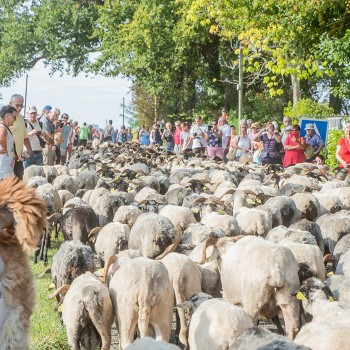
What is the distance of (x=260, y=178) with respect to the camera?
1691 cm

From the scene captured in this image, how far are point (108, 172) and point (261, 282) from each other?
443 inches

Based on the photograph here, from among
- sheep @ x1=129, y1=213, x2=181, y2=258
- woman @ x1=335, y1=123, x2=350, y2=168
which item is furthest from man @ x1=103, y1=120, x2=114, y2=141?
sheep @ x1=129, y1=213, x2=181, y2=258

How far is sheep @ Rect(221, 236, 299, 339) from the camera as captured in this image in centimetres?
716

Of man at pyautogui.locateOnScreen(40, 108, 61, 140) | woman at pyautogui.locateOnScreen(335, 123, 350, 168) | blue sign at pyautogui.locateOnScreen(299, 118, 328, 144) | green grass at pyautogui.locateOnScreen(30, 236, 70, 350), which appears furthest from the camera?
blue sign at pyautogui.locateOnScreen(299, 118, 328, 144)

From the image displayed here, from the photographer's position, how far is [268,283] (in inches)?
281

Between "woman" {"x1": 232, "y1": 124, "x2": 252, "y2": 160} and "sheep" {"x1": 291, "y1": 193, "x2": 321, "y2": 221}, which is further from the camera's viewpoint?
"woman" {"x1": 232, "y1": 124, "x2": 252, "y2": 160}

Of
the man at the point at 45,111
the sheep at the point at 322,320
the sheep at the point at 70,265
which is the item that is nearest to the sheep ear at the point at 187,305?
the sheep at the point at 322,320

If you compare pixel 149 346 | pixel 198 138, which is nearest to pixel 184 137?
pixel 198 138

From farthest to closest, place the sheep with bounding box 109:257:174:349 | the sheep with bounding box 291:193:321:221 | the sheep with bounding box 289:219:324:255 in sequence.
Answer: the sheep with bounding box 291:193:321:221, the sheep with bounding box 289:219:324:255, the sheep with bounding box 109:257:174:349

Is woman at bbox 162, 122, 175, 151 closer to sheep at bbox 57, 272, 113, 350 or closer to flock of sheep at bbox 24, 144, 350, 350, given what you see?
flock of sheep at bbox 24, 144, 350, 350

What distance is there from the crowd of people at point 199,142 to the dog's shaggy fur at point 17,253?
7.25 metres

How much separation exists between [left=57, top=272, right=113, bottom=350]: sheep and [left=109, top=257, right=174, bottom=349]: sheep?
5.0 inches

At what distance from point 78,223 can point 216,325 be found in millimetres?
5584

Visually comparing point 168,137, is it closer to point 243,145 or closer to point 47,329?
point 243,145
